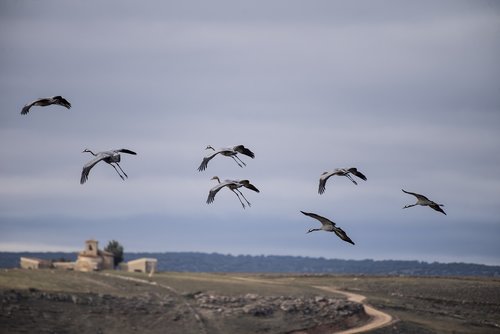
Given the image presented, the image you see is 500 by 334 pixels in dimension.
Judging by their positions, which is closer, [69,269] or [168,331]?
[168,331]

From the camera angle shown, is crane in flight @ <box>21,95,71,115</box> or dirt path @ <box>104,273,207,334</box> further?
dirt path @ <box>104,273,207,334</box>

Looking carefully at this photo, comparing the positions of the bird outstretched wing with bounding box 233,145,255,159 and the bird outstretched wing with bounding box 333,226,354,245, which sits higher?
the bird outstretched wing with bounding box 233,145,255,159

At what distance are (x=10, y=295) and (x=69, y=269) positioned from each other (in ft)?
122

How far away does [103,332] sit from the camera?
128000 millimetres

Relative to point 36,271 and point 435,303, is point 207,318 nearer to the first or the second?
point 36,271

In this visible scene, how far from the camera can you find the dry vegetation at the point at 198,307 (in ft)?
431

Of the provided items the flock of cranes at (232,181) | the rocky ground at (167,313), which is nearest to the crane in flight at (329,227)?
the flock of cranes at (232,181)

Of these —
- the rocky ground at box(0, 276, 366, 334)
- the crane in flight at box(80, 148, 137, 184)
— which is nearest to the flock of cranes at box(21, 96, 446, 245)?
the crane in flight at box(80, 148, 137, 184)

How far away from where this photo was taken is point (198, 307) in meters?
143

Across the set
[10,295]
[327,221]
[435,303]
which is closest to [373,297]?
[435,303]

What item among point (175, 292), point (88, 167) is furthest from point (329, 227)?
point (175, 292)

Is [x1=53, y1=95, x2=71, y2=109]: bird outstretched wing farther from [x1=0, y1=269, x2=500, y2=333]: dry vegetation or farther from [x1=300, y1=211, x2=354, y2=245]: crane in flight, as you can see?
[x1=0, y1=269, x2=500, y2=333]: dry vegetation

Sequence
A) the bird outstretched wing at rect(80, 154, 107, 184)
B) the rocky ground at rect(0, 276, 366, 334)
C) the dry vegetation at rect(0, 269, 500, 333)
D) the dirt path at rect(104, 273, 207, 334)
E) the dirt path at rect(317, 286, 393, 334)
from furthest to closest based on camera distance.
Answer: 1. the dirt path at rect(317, 286, 393, 334)
2. the dirt path at rect(104, 273, 207, 334)
3. the dry vegetation at rect(0, 269, 500, 333)
4. the rocky ground at rect(0, 276, 366, 334)
5. the bird outstretched wing at rect(80, 154, 107, 184)

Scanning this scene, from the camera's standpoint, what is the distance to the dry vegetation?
131500 mm
